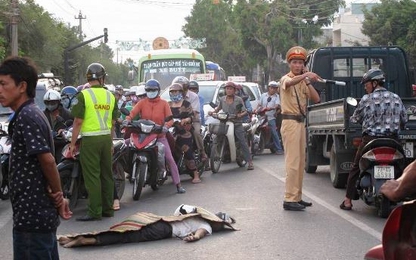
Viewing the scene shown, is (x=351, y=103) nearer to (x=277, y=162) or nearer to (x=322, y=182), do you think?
(x=322, y=182)

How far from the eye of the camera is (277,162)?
1678 cm

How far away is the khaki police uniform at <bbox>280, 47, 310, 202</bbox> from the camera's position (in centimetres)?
970

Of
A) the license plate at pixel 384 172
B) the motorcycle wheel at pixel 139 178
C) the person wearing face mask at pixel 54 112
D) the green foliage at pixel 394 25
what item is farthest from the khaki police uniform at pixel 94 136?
the green foliage at pixel 394 25

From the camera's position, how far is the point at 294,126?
9.74 meters

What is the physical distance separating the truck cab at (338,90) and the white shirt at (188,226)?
3.45 metres

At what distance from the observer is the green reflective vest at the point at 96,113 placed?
936cm

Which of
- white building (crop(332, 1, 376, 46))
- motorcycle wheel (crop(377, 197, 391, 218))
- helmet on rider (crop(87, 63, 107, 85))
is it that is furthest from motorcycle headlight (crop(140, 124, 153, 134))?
white building (crop(332, 1, 376, 46))

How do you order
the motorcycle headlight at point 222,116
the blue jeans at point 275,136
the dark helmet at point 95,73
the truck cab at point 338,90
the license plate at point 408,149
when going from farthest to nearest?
1. the blue jeans at point 275,136
2. the motorcycle headlight at point 222,116
3. the truck cab at point 338,90
4. the license plate at point 408,149
5. the dark helmet at point 95,73

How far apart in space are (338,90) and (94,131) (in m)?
6.29

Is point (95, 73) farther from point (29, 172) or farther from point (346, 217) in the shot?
point (29, 172)

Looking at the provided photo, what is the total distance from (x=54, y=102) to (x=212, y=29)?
6661 cm

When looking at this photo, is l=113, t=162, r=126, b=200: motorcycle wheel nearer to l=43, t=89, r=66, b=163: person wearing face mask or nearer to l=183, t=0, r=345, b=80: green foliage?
l=43, t=89, r=66, b=163: person wearing face mask

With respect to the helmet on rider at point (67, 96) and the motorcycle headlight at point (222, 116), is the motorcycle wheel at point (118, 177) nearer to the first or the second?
the helmet on rider at point (67, 96)

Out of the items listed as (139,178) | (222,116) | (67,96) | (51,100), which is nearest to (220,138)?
(222,116)
